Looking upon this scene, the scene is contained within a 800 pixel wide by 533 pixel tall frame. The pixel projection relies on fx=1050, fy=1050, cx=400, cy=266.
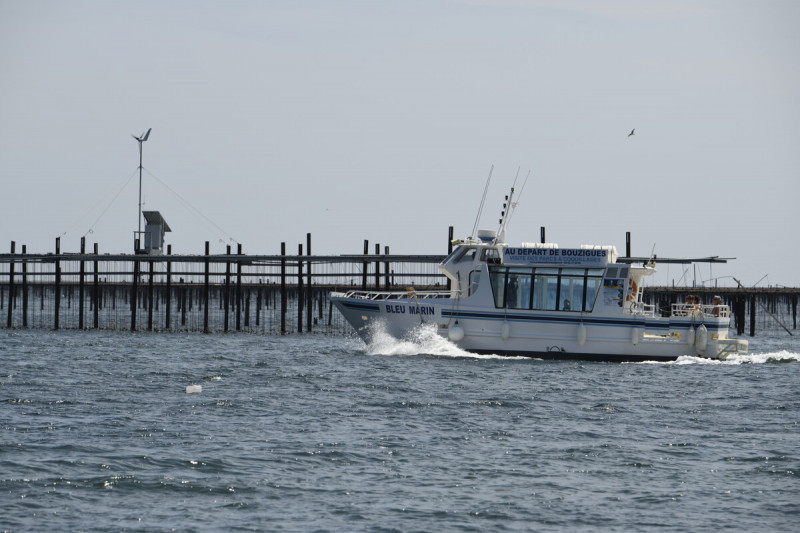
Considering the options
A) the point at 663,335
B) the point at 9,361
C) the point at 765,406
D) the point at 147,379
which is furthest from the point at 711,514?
the point at 9,361

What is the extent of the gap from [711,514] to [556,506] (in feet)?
7.53

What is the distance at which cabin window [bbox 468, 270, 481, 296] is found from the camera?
3734 centimetres

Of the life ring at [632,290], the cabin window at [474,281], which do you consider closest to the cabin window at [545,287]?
the cabin window at [474,281]

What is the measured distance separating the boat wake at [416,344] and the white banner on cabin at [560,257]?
358 cm

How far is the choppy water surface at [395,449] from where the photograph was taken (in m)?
15.5

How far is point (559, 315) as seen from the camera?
3684 centimetres

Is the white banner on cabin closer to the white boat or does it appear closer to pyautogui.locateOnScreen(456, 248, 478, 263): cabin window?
the white boat

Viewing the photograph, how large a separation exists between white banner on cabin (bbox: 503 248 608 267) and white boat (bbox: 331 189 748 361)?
0.12ft

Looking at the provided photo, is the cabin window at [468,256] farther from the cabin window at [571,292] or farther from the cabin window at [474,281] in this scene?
the cabin window at [571,292]

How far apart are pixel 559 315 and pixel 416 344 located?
16.9 feet

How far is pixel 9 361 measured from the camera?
35.6 metres

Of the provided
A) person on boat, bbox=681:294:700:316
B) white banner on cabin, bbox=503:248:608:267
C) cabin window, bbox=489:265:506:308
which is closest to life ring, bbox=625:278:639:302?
white banner on cabin, bbox=503:248:608:267

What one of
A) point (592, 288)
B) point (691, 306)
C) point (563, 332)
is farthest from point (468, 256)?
point (691, 306)

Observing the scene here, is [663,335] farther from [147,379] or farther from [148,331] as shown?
[148,331]
